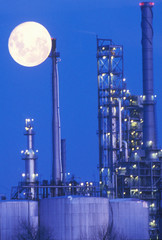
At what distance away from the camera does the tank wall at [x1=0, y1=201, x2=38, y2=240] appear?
141ft

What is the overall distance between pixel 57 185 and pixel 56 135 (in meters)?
3.93

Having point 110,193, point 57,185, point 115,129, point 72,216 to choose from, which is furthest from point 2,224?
point 115,129

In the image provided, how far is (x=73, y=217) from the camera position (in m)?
43.1

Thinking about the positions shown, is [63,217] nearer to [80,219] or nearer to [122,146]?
[80,219]

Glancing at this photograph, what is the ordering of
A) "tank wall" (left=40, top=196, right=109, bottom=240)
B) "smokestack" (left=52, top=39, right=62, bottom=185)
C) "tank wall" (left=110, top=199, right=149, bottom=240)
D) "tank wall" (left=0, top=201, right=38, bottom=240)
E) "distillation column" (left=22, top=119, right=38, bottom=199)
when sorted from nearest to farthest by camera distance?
"tank wall" (left=40, top=196, right=109, bottom=240)
"tank wall" (left=0, top=201, right=38, bottom=240)
"tank wall" (left=110, top=199, right=149, bottom=240)
"smokestack" (left=52, top=39, right=62, bottom=185)
"distillation column" (left=22, top=119, right=38, bottom=199)

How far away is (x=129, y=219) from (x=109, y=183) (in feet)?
50.6

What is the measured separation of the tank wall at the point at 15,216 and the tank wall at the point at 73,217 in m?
0.65

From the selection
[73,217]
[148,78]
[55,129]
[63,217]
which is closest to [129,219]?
[73,217]

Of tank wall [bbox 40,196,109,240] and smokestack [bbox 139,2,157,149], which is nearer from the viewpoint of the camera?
tank wall [bbox 40,196,109,240]

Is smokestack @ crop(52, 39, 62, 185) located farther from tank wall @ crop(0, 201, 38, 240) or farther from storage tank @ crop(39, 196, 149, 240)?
tank wall @ crop(0, 201, 38, 240)

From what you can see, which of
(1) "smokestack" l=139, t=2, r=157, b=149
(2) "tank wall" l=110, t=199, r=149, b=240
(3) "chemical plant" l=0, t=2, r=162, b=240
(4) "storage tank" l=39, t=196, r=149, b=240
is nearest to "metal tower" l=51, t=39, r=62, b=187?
(3) "chemical plant" l=0, t=2, r=162, b=240

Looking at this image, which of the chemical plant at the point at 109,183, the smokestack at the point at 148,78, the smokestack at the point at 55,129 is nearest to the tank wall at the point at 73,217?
the chemical plant at the point at 109,183

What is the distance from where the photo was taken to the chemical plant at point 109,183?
142 ft

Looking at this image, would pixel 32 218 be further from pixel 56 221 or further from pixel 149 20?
pixel 149 20
